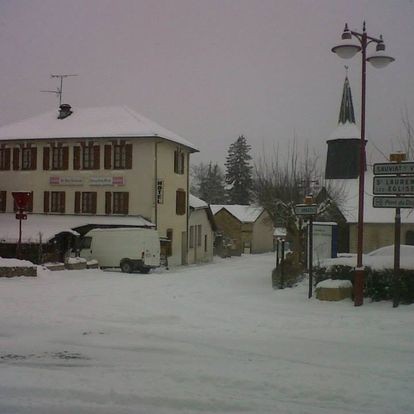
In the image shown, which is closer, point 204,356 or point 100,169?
point 204,356

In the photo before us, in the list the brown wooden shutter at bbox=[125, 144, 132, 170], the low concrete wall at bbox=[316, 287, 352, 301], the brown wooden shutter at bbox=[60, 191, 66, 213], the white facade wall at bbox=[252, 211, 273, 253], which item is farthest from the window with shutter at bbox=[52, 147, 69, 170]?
the low concrete wall at bbox=[316, 287, 352, 301]

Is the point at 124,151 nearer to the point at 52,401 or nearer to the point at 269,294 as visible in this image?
the point at 269,294

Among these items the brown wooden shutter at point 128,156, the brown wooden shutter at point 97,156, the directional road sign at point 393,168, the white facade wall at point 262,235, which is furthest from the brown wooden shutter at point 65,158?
the directional road sign at point 393,168

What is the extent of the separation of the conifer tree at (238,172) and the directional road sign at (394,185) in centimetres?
7600

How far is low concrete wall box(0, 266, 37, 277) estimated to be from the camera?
19.3 metres

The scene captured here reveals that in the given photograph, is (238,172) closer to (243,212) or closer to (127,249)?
(243,212)

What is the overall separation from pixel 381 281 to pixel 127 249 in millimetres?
19763

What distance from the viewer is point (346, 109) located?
6812 cm

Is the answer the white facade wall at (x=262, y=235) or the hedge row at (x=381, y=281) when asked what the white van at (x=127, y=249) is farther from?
the white facade wall at (x=262, y=235)

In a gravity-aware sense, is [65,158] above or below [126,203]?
above

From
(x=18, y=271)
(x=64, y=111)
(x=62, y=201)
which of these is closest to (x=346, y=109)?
(x=64, y=111)

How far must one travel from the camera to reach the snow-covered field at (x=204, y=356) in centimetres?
617

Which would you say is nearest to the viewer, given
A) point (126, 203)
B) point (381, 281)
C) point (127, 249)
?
point (381, 281)

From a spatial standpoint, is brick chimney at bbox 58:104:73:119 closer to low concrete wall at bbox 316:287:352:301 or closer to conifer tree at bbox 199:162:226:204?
low concrete wall at bbox 316:287:352:301
